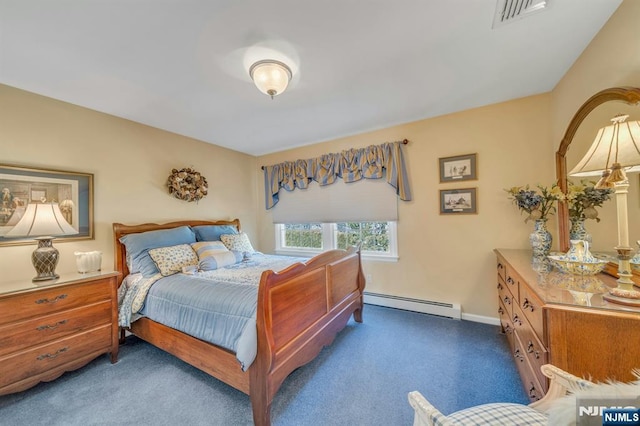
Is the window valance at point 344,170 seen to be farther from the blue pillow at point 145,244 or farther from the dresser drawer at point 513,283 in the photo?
the blue pillow at point 145,244

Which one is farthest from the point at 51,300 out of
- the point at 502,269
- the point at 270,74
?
the point at 502,269

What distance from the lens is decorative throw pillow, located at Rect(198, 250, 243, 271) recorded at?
96.5 inches

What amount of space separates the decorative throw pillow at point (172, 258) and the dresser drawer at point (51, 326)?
492 mm

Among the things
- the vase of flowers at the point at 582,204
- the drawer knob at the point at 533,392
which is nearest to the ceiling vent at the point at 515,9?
the vase of flowers at the point at 582,204

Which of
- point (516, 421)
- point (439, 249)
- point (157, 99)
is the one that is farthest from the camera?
point (439, 249)

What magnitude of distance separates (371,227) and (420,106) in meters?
1.66

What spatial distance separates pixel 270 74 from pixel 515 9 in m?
1.56

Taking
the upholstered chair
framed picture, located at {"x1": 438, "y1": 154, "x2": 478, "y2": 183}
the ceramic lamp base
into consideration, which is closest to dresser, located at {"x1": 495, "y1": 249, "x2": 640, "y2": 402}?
the upholstered chair

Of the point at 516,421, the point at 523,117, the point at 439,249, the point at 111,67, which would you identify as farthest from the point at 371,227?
the point at 111,67

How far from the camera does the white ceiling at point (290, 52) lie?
1333 mm

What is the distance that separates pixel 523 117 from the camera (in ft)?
7.98

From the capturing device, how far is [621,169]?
1061 mm

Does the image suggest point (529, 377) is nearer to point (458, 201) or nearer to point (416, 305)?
point (416, 305)

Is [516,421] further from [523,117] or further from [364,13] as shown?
[523,117]
